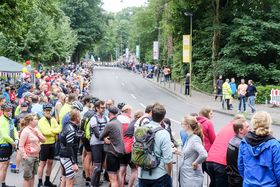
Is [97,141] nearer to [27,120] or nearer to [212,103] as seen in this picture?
[27,120]

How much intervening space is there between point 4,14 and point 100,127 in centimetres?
1163

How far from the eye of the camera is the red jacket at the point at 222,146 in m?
7.27

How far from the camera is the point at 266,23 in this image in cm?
3562

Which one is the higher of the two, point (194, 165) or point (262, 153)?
point (262, 153)

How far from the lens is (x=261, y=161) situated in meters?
5.53

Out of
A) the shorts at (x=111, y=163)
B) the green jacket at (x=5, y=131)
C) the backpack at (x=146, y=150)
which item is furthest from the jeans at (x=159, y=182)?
the green jacket at (x=5, y=131)

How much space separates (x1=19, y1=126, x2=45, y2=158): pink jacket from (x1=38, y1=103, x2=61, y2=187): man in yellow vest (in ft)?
2.57

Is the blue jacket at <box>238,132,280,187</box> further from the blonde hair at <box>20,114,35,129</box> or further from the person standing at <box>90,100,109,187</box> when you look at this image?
the blonde hair at <box>20,114,35,129</box>

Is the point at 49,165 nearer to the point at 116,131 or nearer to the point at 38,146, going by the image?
the point at 38,146

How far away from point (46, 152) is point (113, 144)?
2228mm

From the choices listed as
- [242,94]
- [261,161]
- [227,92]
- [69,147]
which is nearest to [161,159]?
[261,161]

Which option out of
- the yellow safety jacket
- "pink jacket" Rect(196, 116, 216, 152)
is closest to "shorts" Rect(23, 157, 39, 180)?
the yellow safety jacket

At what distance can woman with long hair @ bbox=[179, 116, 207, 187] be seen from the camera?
7.14m

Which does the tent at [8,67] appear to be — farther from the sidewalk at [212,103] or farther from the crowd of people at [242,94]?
the sidewalk at [212,103]
